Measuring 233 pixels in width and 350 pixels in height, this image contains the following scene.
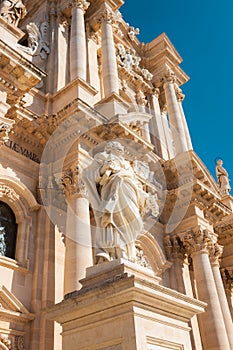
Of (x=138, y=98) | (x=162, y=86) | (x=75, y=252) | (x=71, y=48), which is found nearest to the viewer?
(x=75, y=252)

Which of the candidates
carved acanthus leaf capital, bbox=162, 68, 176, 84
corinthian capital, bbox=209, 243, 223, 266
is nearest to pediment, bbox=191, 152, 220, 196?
corinthian capital, bbox=209, 243, 223, 266

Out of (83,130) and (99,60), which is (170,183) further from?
(99,60)

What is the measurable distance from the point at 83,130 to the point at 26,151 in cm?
182

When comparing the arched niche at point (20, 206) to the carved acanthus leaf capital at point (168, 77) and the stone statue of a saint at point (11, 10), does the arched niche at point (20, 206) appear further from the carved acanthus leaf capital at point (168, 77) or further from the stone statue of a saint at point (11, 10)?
the carved acanthus leaf capital at point (168, 77)

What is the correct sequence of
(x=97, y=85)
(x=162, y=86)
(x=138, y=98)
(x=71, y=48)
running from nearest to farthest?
(x=71, y=48), (x=97, y=85), (x=138, y=98), (x=162, y=86)

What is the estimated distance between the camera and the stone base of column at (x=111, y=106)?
1375 cm

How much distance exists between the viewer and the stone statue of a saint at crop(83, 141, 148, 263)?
582 centimetres

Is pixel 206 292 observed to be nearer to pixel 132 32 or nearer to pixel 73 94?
pixel 73 94

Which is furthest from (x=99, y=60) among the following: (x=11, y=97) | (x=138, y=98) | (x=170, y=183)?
(x=11, y=97)

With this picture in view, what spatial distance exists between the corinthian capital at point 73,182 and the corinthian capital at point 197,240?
5875 mm

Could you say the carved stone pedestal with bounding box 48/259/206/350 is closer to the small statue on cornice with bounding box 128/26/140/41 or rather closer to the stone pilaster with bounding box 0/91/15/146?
the stone pilaster with bounding box 0/91/15/146

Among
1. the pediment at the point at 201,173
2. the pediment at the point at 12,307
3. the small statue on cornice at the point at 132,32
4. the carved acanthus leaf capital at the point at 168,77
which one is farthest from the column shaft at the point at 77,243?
the small statue on cornice at the point at 132,32

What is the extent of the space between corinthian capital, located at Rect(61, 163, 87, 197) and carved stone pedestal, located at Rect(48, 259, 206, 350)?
5.80 m

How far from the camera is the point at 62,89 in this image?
1365 centimetres
